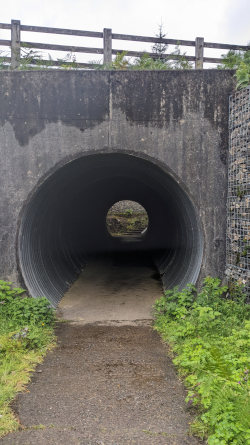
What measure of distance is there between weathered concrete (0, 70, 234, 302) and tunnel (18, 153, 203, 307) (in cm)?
16

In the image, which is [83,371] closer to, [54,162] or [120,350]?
[120,350]

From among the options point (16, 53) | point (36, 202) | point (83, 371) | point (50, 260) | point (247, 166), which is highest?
point (16, 53)

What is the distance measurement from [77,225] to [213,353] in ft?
28.3

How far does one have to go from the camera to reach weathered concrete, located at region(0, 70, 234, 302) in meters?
6.18

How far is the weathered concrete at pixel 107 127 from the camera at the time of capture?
6184 mm

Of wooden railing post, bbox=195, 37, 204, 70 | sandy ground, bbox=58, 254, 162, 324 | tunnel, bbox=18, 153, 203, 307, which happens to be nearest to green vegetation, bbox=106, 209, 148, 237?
tunnel, bbox=18, 153, 203, 307

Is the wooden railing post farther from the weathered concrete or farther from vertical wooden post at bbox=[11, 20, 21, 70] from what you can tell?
vertical wooden post at bbox=[11, 20, 21, 70]

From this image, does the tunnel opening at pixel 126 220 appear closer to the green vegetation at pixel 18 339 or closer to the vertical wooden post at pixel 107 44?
the vertical wooden post at pixel 107 44

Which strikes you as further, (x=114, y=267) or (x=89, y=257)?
(x=89, y=257)

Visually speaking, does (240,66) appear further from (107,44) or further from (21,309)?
(21,309)

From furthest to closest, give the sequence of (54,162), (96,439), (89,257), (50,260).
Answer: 1. (89,257)
2. (50,260)
3. (54,162)
4. (96,439)

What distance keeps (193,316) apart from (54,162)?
3.29 meters

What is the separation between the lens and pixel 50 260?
320 inches

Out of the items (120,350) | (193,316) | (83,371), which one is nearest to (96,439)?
(83,371)
